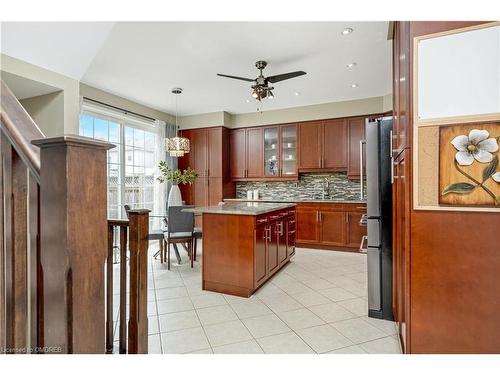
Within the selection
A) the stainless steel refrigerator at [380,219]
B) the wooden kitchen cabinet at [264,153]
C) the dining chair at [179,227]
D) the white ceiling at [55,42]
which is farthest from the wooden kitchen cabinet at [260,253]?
the wooden kitchen cabinet at [264,153]

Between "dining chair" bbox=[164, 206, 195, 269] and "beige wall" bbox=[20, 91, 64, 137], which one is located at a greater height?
"beige wall" bbox=[20, 91, 64, 137]

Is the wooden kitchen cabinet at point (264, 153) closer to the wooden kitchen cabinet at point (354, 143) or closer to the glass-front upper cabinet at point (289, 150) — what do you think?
the glass-front upper cabinet at point (289, 150)

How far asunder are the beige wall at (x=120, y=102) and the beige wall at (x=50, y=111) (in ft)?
2.75

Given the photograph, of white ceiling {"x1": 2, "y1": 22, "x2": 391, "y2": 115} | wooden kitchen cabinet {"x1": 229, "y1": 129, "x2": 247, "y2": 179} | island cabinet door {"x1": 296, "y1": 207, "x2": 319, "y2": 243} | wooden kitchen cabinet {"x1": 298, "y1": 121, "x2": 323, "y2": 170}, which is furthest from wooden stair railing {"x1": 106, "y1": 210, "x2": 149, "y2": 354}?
wooden kitchen cabinet {"x1": 229, "y1": 129, "x2": 247, "y2": 179}

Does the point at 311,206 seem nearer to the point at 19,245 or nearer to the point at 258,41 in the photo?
the point at 258,41

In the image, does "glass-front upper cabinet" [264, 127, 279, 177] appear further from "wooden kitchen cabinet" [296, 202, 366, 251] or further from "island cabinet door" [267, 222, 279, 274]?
"island cabinet door" [267, 222, 279, 274]

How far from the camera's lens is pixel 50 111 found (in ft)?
11.6

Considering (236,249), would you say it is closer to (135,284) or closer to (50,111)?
(135,284)

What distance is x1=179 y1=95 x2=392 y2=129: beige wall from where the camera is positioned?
5.18m

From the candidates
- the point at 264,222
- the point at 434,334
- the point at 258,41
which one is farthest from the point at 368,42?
the point at 434,334

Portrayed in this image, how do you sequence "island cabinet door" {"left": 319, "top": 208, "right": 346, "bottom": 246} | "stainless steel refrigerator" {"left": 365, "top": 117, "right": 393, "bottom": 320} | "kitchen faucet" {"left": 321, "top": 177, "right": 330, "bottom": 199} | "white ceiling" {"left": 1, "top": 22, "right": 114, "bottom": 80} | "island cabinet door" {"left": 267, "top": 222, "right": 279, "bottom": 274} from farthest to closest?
"kitchen faucet" {"left": 321, "top": 177, "right": 330, "bottom": 199} → "island cabinet door" {"left": 319, "top": 208, "right": 346, "bottom": 246} → "island cabinet door" {"left": 267, "top": 222, "right": 279, "bottom": 274} → "white ceiling" {"left": 1, "top": 22, "right": 114, "bottom": 80} → "stainless steel refrigerator" {"left": 365, "top": 117, "right": 393, "bottom": 320}

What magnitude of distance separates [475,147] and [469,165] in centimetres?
10

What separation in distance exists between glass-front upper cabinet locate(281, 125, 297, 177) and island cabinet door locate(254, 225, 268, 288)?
9.35 ft

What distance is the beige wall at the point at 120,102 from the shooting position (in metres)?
4.45
